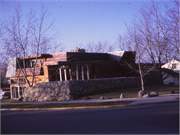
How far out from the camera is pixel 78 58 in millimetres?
29703

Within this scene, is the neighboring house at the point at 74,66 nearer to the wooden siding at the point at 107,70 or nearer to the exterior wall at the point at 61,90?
the wooden siding at the point at 107,70

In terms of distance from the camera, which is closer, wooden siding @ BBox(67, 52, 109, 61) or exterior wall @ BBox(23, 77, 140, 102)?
exterior wall @ BBox(23, 77, 140, 102)

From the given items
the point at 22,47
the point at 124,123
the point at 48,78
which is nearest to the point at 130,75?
the point at 48,78

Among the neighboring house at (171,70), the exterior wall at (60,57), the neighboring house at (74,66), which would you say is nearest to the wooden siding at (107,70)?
the neighboring house at (74,66)

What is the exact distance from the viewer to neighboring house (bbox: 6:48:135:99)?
27784 mm

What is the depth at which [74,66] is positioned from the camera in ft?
93.9

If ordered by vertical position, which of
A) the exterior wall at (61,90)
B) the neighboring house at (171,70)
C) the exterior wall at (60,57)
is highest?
the exterior wall at (60,57)

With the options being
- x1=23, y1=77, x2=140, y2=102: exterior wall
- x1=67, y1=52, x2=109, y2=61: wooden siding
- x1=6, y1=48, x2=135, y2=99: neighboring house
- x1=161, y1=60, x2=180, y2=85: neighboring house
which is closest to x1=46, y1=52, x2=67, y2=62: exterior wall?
x1=6, y1=48, x2=135, y2=99: neighboring house

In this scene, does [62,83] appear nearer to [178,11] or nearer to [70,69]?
[70,69]

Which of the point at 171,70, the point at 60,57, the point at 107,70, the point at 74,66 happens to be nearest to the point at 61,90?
the point at 74,66

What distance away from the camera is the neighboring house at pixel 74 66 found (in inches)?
1094

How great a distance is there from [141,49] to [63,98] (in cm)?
987

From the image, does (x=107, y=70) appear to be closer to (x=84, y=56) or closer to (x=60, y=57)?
(x=84, y=56)

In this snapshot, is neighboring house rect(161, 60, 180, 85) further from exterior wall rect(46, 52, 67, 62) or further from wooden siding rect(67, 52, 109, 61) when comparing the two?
exterior wall rect(46, 52, 67, 62)
